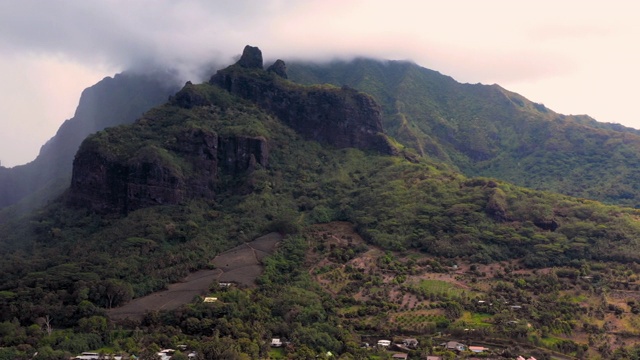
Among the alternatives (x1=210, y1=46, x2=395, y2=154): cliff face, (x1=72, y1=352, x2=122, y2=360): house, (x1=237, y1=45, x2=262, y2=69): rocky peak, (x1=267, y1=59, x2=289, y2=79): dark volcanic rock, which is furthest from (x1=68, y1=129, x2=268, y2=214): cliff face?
(x1=72, y1=352, x2=122, y2=360): house

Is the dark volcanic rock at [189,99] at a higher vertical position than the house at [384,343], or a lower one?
higher

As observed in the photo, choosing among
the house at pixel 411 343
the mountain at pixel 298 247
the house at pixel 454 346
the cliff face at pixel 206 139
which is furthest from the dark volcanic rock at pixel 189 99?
the house at pixel 454 346

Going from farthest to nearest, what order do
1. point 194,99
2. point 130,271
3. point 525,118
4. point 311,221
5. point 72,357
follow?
point 525,118
point 194,99
point 311,221
point 130,271
point 72,357

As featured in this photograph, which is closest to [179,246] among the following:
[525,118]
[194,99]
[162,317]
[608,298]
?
[162,317]

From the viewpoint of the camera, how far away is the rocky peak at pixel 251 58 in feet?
460

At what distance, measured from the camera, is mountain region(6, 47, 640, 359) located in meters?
65.3

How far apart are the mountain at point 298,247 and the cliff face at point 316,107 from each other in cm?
38

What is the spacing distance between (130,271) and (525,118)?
453 feet

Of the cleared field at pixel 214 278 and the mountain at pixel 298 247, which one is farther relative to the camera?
the cleared field at pixel 214 278

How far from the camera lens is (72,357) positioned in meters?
57.3

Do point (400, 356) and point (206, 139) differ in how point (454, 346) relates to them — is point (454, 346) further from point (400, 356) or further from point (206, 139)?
point (206, 139)

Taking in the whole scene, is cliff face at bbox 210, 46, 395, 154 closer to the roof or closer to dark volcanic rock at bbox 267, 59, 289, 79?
dark volcanic rock at bbox 267, 59, 289, 79

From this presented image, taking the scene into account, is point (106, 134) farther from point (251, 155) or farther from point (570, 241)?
point (570, 241)

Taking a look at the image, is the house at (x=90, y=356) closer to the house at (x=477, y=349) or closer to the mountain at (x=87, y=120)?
the house at (x=477, y=349)
